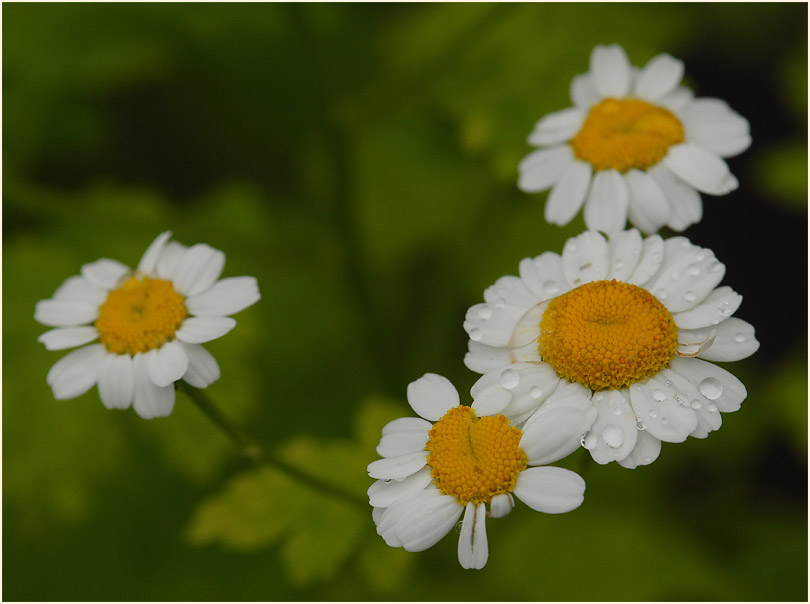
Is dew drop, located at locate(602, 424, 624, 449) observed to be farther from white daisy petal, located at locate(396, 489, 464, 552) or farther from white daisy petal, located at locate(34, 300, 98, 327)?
white daisy petal, located at locate(34, 300, 98, 327)

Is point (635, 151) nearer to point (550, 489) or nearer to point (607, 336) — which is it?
point (607, 336)

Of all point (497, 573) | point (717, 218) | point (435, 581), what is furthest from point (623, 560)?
point (717, 218)

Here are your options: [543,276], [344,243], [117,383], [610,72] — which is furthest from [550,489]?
[344,243]

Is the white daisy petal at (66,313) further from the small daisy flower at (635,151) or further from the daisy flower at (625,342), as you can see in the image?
the small daisy flower at (635,151)

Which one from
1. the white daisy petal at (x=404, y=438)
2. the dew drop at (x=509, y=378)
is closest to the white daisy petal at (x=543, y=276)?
the dew drop at (x=509, y=378)

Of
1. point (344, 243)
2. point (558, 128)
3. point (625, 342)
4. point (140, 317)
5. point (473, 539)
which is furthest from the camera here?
point (344, 243)

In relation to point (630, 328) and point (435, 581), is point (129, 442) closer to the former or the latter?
point (435, 581)

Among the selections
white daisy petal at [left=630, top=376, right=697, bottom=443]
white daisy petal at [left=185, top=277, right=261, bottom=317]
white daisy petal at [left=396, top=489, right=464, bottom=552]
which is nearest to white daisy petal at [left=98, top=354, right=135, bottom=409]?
white daisy petal at [left=185, top=277, right=261, bottom=317]
